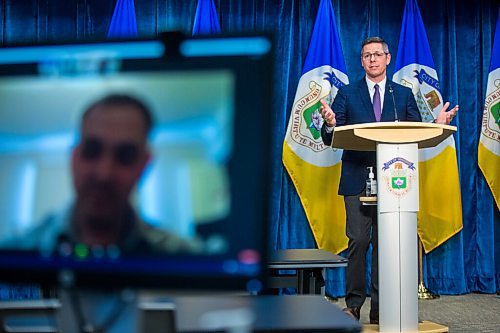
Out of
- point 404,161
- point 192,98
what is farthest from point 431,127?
point 192,98

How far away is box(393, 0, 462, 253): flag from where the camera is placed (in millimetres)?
5223

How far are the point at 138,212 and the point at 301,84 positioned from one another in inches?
179

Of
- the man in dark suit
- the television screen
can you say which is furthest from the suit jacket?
the television screen

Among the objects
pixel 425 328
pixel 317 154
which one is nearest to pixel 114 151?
pixel 425 328

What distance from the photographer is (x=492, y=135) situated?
527 centimetres

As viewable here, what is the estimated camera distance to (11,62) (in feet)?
3.07

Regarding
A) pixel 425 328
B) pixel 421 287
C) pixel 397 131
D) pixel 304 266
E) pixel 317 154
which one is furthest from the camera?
pixel 317 154

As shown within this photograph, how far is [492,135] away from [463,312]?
153cm

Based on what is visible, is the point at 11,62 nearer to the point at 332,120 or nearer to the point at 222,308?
the point at 222,308

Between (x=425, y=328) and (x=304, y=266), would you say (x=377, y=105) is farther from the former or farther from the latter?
(x=304, y=266)

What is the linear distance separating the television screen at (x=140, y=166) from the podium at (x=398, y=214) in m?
2.41

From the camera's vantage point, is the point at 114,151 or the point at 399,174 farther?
the point at 399,174

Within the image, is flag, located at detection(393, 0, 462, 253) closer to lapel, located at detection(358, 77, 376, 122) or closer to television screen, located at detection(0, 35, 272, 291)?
lapel, located at detection(358, 77, 376, 122)

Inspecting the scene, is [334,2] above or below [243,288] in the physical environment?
above
